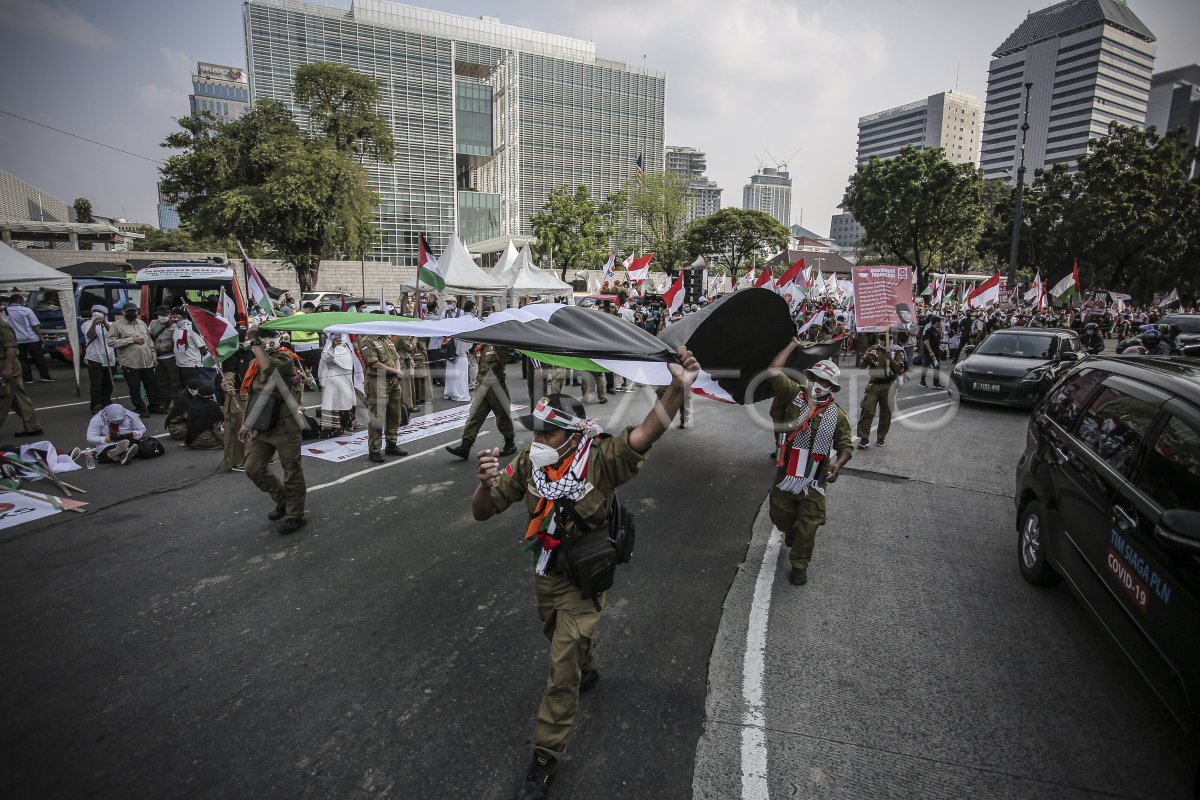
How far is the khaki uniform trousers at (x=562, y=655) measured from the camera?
2.68 meters

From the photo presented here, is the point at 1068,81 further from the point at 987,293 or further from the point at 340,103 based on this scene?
the point at 340,103

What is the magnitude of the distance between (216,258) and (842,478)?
21.1 meters

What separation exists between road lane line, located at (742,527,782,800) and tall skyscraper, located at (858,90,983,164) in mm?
187347

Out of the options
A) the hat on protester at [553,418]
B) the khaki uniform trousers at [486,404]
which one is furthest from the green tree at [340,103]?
the hat on protester at [553,418]

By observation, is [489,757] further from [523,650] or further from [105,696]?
[105,696]

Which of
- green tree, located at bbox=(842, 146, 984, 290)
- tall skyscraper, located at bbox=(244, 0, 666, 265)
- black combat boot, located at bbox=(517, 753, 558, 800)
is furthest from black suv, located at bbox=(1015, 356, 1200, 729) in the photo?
tall skyscraper, located at bbox=(244, 0, 666, 265)

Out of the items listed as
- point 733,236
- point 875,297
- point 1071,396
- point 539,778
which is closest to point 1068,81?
point 733,236

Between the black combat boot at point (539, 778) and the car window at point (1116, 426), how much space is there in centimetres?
351

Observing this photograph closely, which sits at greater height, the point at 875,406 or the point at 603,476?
the point at 603,476

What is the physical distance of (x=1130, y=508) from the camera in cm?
313

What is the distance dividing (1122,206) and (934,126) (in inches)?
6830

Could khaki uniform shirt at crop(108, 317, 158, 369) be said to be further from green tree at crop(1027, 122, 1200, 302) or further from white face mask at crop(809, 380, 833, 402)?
green tree at crop(1027, 122, 1200, 302)

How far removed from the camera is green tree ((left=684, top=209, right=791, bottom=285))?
2148 inches

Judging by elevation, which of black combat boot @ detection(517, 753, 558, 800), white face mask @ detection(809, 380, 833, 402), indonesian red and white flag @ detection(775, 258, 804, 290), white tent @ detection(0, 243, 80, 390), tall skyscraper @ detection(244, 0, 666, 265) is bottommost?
black combat boot @ detection(517, 753, 558, 800)
